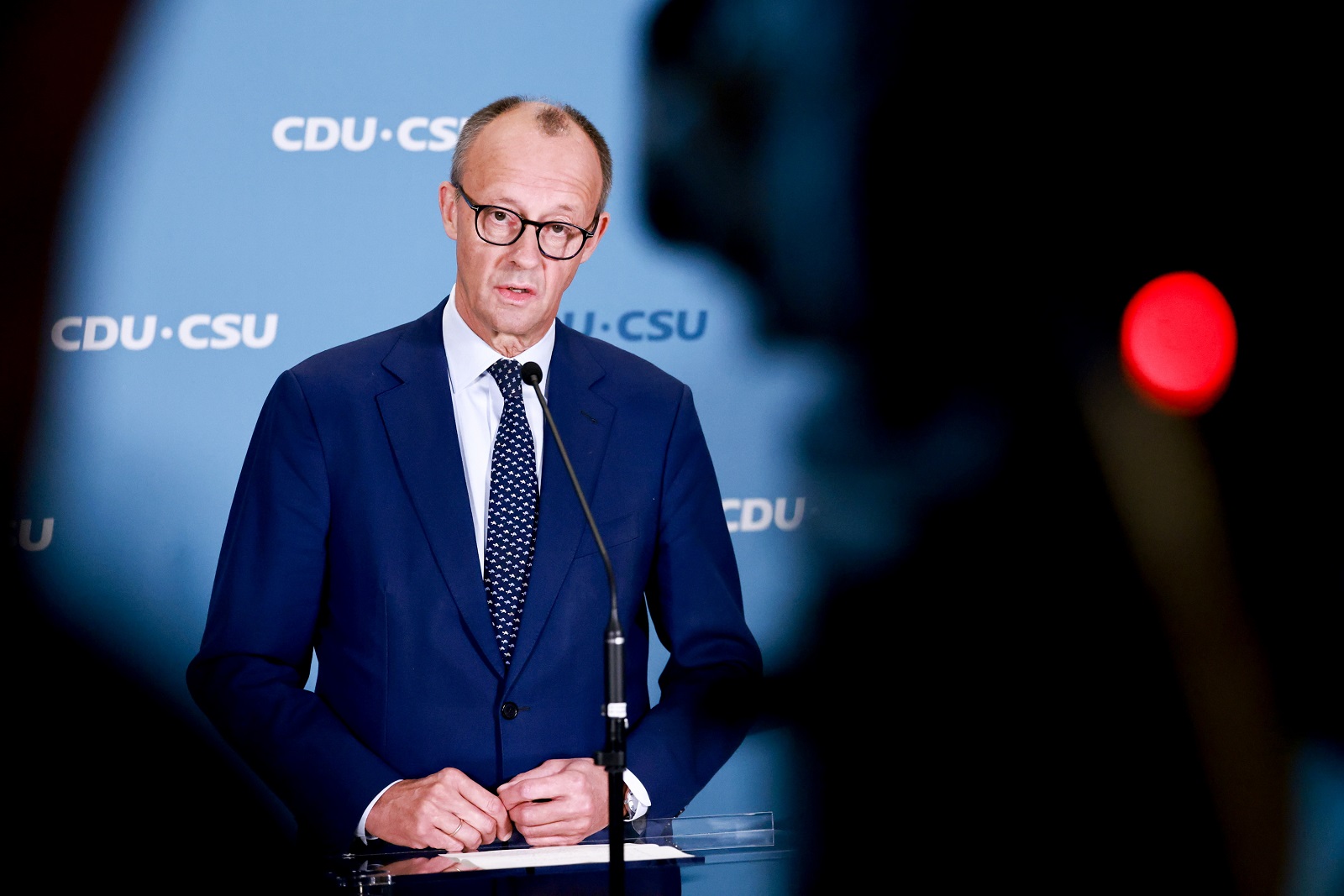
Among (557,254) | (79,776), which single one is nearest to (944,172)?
(557,254)

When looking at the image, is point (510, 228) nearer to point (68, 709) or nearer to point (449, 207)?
point (449, 207)

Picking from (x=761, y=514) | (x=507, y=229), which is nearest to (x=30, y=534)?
(x=507, y=229)

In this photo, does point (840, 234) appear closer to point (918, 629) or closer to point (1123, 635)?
point (918, 629)

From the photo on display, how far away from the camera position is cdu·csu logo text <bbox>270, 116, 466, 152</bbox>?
3229mm

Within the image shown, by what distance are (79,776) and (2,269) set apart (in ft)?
3.93

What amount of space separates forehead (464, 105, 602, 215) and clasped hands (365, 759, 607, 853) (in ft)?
3.56

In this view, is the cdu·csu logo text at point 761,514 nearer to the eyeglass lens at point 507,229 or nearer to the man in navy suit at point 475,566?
the man in navy suit at point 475,566

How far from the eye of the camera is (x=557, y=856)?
1826mm

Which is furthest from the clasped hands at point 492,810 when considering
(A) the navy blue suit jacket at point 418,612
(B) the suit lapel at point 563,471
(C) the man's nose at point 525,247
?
(C) the man's nose at point 525,247

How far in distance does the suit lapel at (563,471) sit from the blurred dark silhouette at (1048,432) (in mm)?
933

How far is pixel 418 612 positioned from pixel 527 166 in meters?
0.89

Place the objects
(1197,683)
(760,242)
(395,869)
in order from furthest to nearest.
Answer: (1197,683)
(760,242)
(395,869)

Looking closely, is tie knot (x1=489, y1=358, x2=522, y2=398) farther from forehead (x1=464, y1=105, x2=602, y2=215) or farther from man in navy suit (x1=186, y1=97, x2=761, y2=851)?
forehead (x1=464, y1=105, x2=602, y2=215)

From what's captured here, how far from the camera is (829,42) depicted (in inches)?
143
